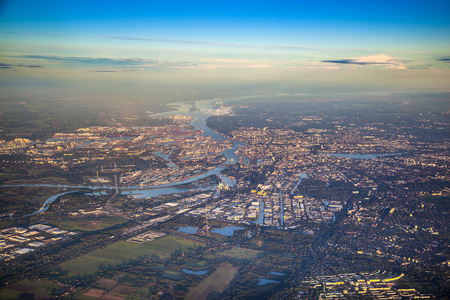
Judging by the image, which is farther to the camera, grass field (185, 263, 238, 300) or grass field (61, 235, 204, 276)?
grass field (61, 235, 204, 276)

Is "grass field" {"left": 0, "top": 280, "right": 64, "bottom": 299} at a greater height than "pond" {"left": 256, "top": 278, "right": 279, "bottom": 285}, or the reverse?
"grass field" {"left": 0, "top": 280, "right": 64, "bottom": 299}

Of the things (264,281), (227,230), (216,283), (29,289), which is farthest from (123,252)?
(264,281)

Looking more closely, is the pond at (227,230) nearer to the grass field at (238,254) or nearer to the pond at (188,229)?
the pond at (188,229)

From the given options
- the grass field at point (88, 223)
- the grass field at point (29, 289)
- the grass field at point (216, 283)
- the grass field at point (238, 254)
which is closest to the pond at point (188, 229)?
the grass field at point (238, 254)

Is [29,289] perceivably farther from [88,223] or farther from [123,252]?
[88,223]

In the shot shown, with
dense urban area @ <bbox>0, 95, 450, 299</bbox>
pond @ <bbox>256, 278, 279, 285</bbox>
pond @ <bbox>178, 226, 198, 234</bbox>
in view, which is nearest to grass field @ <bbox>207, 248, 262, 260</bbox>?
dense urban area @ <bbox>0, 95, 450, 299</bbox>

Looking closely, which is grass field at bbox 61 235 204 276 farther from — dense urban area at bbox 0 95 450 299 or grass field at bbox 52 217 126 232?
grass field at bbox 52 217 126 232

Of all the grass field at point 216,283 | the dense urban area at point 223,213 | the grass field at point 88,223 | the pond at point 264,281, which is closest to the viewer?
the grass field at point 216,283
